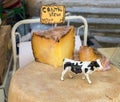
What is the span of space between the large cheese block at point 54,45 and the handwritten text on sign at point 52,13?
39 millimetres

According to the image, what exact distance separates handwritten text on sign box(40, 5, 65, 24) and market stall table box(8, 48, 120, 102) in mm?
193

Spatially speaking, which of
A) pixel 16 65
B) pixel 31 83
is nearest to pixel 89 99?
pixel 31 83

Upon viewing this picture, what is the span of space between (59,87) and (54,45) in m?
0.18

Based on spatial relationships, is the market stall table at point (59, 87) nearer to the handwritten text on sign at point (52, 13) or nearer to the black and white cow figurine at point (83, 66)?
the black and white cow figurine at point (83, 66)

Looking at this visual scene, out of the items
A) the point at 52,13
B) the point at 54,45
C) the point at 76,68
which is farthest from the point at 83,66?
the point at 52,13

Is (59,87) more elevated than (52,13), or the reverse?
(52,13)

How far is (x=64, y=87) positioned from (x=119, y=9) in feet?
4.80

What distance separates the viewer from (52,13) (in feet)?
3.14

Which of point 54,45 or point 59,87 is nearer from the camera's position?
point 59,87

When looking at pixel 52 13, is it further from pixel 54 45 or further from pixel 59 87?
pixel 59 87

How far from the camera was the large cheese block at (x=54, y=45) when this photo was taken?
0.90 m

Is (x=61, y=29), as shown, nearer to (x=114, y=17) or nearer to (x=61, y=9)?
(x=61, y=9)

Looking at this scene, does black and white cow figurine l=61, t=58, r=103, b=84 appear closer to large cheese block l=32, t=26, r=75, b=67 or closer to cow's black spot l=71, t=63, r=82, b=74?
cow's black spot l=71, t=63, r=82, b=74

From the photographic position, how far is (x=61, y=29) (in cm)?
97
